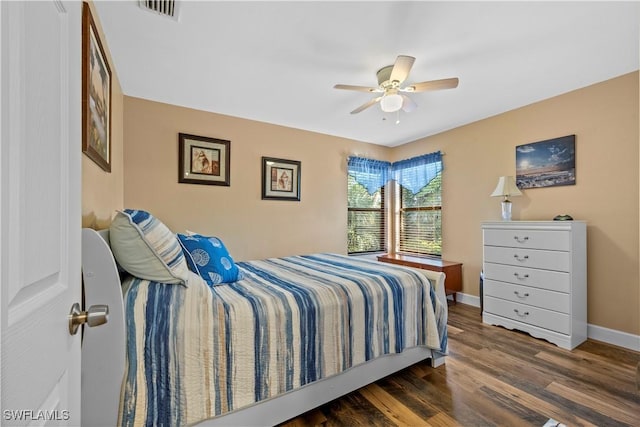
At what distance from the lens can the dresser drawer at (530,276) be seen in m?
2.52

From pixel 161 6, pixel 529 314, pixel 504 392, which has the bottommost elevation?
pixel 504 392

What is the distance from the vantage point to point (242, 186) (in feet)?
11.5

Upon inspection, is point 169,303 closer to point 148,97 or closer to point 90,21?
point 90,21

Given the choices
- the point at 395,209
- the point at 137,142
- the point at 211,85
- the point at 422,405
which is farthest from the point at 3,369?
the point at 395,209

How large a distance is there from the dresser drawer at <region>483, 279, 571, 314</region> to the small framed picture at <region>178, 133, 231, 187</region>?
3.24m

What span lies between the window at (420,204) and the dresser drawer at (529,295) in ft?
3.68

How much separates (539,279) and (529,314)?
37 cm

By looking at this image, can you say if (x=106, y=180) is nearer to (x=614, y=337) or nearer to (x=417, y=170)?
(x=417, y=170)

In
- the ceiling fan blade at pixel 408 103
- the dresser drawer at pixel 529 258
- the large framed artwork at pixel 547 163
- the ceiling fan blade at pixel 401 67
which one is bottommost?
the dresser drawer at pixel 529 258

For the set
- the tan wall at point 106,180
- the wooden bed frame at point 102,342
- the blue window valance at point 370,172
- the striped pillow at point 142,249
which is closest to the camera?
the wooden bed frame at point 102,342

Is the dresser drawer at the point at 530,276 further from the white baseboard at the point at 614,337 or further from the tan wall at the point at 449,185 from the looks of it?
the white baseboard at the point at 614,337

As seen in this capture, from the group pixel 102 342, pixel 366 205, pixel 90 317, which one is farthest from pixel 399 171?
pixel 90 317

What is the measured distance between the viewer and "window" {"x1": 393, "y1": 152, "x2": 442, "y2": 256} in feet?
13.6

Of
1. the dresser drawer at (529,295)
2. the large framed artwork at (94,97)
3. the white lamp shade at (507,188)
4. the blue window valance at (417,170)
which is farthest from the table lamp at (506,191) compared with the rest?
the large framed artwork at (94,97)
